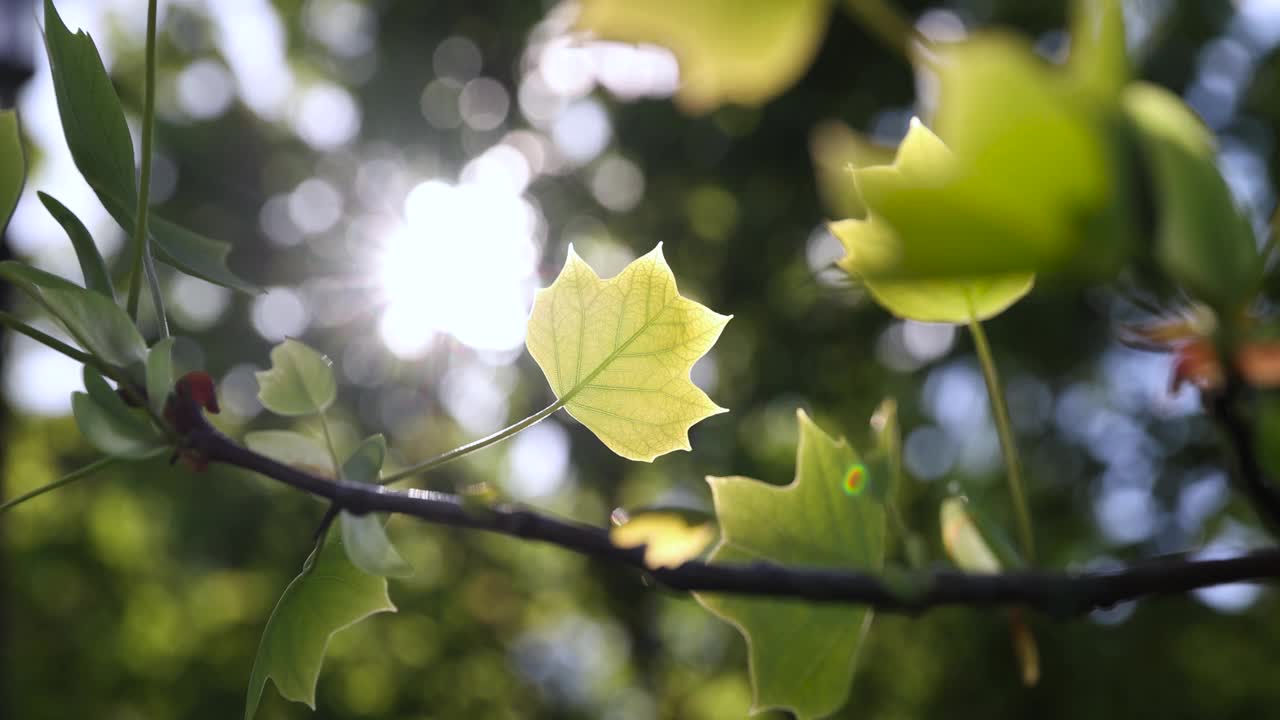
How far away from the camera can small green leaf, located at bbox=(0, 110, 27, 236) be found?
0.39m

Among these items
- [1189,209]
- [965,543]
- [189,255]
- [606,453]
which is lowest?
[606,453]

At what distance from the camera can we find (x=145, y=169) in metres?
0.34

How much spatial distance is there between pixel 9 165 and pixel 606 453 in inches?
187

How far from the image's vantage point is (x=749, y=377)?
4578 mm

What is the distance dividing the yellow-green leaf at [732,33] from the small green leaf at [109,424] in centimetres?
25

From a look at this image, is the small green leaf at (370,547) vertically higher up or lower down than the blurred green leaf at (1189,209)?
lower down

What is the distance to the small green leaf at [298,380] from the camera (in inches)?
16.1

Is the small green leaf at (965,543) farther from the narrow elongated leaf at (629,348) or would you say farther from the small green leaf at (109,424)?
the small green leaf at (109,424)

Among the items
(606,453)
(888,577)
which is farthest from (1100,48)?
(606,453)

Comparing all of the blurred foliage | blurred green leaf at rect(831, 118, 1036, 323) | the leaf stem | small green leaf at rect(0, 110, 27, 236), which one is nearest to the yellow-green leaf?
Answer: blurred green leaf at rect(831, 118, 1036, 323)

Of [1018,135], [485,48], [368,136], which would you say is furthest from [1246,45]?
[1018,135]

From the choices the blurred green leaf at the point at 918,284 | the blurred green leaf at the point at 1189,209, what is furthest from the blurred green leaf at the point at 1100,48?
the blurred green leaf at the point at 918,284

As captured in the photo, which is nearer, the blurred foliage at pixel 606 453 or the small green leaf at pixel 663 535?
the small green leaf at pixel 663 535

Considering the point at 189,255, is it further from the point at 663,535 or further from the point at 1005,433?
the point at 1005,433
